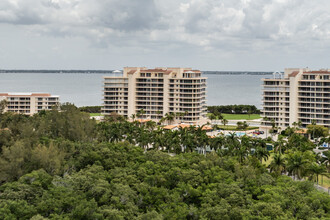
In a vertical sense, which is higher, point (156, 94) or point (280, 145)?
point (156, 94)

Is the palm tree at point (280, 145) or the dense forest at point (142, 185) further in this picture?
the palm tree at point (280, 145)

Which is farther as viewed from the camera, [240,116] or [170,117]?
[240,116]

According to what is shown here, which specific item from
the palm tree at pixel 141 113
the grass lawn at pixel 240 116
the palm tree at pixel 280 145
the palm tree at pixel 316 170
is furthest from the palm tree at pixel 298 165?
the grass lawn at pixel 240 116

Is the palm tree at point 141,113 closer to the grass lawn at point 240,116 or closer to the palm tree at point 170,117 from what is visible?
the palm tree at point 170,117

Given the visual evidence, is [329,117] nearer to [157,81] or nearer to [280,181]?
[157,81]

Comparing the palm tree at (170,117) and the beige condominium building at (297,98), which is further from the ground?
the beige condominium building at (297,98)

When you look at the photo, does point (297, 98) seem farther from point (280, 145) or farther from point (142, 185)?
point (142, 185)

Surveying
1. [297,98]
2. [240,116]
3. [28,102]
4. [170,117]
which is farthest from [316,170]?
[28,102]
